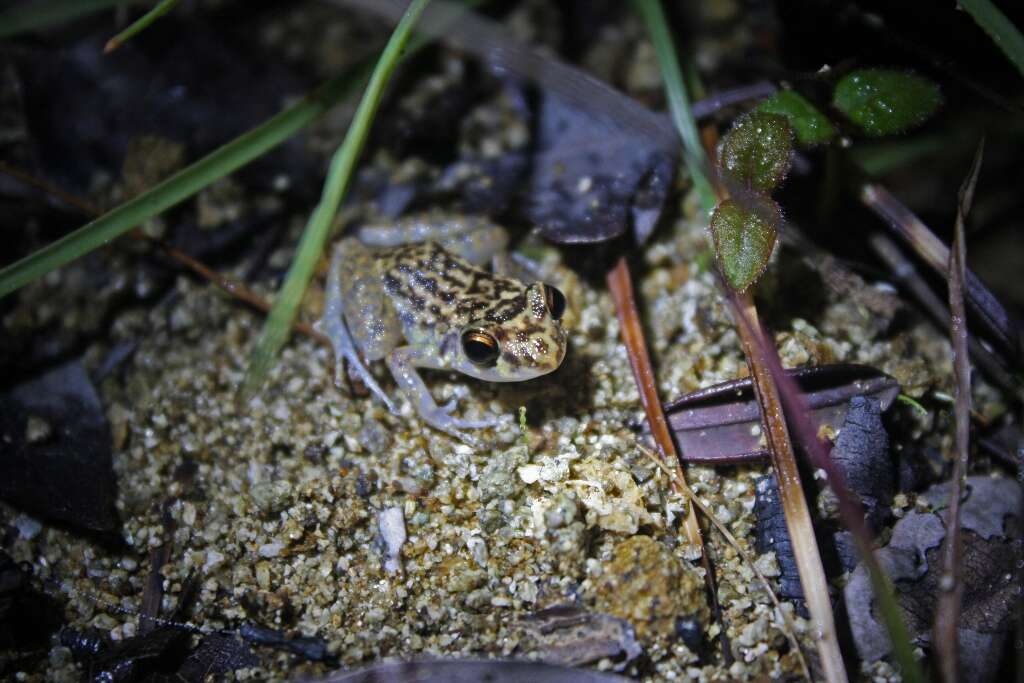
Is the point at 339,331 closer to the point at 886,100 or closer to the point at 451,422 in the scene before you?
the point at 451,422

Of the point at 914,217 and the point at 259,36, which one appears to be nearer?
the point at 914,217

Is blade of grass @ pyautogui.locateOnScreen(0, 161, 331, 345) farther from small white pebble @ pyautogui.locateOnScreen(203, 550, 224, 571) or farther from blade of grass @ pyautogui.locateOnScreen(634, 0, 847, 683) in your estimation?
blade of grass @ pyautogui.locateOnScreen(634, 0, 847, 683)

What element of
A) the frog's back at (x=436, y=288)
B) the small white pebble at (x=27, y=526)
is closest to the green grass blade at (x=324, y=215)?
the frog's back at (x=436, y=288)

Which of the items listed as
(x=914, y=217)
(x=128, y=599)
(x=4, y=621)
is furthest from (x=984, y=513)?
(x=4, y=621)

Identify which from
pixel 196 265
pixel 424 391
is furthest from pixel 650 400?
pixel 196 265

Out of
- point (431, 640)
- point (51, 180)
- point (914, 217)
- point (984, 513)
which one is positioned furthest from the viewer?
point (51, 180)

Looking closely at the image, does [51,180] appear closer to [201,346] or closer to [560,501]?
[201,346]
